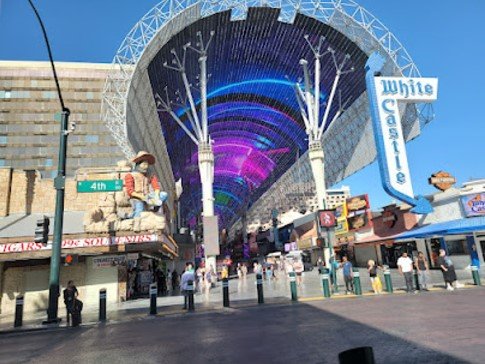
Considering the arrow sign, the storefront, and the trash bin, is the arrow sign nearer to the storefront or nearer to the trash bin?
the storefront

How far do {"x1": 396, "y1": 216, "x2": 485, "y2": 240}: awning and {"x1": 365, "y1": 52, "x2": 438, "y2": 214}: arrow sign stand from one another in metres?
1.54

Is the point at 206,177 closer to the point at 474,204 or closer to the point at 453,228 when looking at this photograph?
the point at 453,228

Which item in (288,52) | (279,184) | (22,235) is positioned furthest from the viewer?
(279,184)

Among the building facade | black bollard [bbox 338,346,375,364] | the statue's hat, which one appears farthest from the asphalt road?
the building facade

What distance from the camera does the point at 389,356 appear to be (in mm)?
5953

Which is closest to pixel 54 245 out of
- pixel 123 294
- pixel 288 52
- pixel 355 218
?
pixel 123 294

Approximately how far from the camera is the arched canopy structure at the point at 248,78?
103 feet

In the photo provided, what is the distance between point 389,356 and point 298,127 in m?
58.0

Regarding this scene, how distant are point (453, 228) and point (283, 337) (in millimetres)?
19648

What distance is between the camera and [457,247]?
26484 mm

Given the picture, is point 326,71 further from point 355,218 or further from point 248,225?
point 248,225

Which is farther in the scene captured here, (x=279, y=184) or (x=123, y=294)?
(x=279, y=184)

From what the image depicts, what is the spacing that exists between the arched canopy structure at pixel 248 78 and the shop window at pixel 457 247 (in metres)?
15.4

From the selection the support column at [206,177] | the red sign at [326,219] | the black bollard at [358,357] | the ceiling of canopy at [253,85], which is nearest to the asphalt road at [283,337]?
the black bollard at [358,357]
